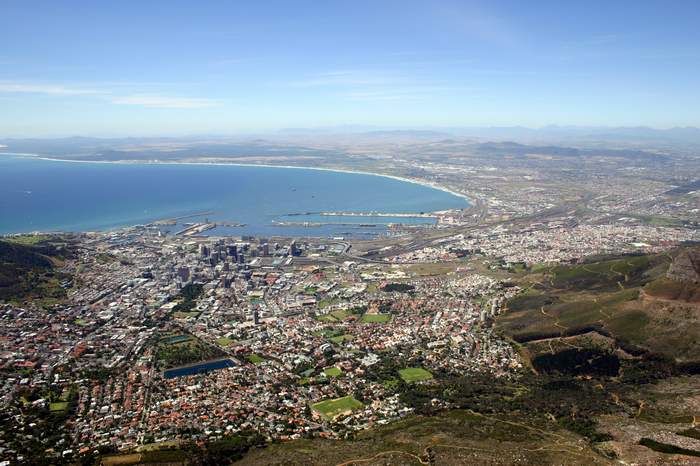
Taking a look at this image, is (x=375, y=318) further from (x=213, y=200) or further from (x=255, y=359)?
(x=213, y=200)

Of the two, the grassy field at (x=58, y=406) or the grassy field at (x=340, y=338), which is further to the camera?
the grassy field at (x=340, y=338)

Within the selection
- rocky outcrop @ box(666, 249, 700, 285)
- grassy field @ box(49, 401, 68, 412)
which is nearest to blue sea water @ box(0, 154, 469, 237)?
rocky outcrop @ box(666, 249, 700, 285)

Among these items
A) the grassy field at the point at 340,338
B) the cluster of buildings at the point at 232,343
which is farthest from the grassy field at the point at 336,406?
the grassy field at the point at 340,338

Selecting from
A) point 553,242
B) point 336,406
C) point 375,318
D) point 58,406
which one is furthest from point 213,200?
point 336,406

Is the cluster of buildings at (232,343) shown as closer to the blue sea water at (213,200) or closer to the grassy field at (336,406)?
the grassy field at (336,406)

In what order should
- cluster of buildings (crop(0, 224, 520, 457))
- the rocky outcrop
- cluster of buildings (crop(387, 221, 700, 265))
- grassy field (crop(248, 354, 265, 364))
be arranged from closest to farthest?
1. cluster of buildings (crop(0, 224, 520, 457))
2. grassy field (crop(248, 354, 265, 364))
3. the rocky outcrop
4. cluster of buildings (crop(387, 221, 700, 265))

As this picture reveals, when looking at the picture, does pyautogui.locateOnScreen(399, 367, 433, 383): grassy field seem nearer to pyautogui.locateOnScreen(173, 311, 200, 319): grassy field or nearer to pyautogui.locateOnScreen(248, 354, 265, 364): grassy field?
pyautogui.locateOnScreen(248, 354, 265, 364): grassy field

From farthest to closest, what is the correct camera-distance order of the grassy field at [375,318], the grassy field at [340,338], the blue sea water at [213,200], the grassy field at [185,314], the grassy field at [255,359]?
the blue sea water at [213,200] → the grassy field at [185,314] → the grassy field at [375,318] → the grassy field at [340,338] → the grassy field at [255,359]
